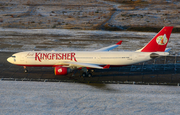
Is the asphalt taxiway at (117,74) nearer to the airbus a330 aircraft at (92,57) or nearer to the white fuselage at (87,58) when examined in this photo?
the airbus a330 aircraft at (92,57)

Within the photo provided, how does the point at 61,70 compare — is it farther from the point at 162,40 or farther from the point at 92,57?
the point at 162,40

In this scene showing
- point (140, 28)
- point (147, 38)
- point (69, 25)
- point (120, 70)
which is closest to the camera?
point (120, 70)

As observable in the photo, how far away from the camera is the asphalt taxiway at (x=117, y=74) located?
39688 millimetres

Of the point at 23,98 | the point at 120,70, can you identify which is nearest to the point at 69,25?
the point at 120,70

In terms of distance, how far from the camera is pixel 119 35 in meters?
68.3

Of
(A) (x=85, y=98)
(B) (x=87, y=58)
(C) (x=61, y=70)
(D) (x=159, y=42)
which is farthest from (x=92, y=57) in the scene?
(D) (x=159, y=42)

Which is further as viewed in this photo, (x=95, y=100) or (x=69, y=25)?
(x=69, y=25)

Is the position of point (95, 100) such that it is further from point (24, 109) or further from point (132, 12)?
point (132, 12)

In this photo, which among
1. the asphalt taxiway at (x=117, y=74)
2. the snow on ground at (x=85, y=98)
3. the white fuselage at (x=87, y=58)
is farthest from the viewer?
the white fuselage at (x=87, y=58)

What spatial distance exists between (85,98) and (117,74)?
11.1 m

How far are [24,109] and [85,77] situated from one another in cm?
1340

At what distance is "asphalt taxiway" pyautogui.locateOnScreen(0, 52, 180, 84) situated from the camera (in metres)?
39.7

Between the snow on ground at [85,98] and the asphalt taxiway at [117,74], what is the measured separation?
218 cm

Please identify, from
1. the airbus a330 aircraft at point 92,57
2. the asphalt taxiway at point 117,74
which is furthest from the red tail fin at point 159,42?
the asphalt taxiway at point 117,74
